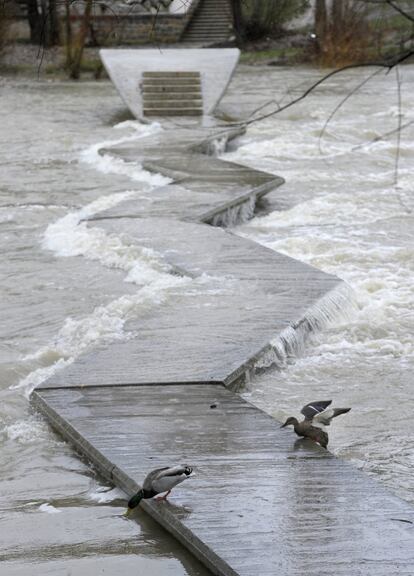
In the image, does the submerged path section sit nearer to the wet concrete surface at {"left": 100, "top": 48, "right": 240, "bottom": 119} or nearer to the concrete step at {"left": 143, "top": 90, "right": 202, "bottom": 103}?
the wet concrete surface at {"left": 100, "top": 48, "right": 240, "bottom": 119}

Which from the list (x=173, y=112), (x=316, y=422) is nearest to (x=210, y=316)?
(x=316, y=422)

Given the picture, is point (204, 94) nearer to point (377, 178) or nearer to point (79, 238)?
point (377, 178)

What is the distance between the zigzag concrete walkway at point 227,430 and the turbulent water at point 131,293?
0.15 m

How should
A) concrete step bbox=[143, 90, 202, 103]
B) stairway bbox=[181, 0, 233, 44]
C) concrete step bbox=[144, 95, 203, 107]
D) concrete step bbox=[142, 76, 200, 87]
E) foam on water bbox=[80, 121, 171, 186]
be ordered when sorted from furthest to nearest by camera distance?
stairway bbox=[181, 0, 233, 44], concrete step bbox=[142, 76, 200, 87], concrete step bbox=[143, 90, 202, 103], concrete step bbox=[144, 95, 203, 107], foam on water bbox=[80, 121, 171, 186]

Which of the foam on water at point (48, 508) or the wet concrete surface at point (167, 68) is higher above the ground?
the wet concrete surface at point (167, 68)

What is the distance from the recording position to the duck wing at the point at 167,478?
14.5 feet

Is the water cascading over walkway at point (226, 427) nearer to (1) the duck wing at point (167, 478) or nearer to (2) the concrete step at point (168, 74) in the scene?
(1) the duck wing at point (167, 478)

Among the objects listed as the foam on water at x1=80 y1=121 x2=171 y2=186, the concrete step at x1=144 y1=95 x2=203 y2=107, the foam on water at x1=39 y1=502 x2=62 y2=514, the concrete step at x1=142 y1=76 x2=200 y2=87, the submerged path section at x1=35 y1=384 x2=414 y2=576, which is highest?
the concrete step at x1=142 y1=76 x2=200 y2=87

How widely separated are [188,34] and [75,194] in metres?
21.2

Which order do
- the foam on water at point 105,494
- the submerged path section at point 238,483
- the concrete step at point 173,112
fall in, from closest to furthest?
the submerged path section at point 238,483 → the foam on water at point 105,494 → the concrete step at point 173,112

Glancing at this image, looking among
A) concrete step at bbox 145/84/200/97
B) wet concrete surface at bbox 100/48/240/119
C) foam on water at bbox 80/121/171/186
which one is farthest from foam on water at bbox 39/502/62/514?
concrete step at bbox 145/84/200/97

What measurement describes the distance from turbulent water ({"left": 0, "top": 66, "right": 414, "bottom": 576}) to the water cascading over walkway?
6.0 inches

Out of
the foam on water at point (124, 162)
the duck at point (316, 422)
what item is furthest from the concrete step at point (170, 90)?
the duck at point (316, 422)

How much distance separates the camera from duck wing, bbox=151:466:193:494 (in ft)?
14.5
